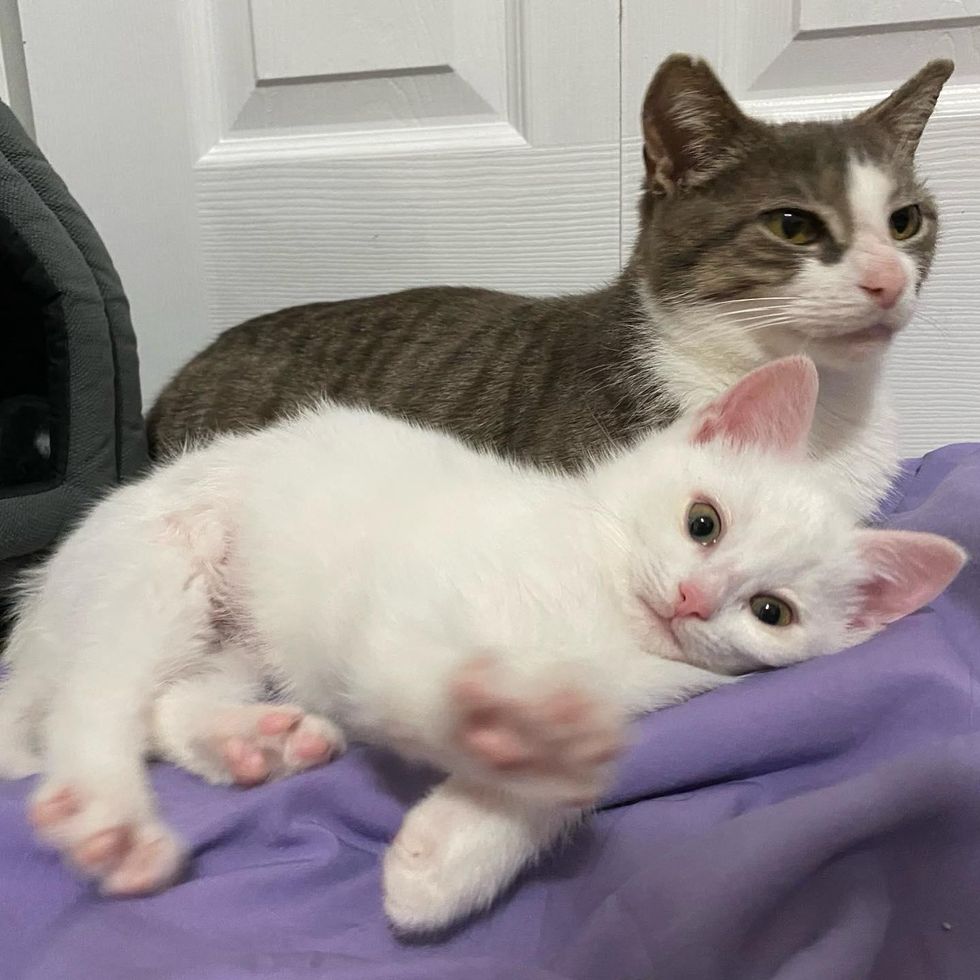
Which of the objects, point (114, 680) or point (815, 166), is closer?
point (114, 680)

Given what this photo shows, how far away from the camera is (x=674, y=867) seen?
2.06 ft

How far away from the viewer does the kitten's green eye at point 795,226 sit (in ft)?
3.85

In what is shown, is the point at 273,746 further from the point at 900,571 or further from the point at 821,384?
the point at 821,384

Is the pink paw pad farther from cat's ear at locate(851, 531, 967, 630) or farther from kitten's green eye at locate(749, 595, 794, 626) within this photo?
cat's ear at locate(851, 531, 967, 630)

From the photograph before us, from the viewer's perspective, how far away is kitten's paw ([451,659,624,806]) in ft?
1.82

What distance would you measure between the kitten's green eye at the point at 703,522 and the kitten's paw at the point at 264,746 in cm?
40

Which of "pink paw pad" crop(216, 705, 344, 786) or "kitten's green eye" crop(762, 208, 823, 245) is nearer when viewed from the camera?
"pink paw pad" crop(216, 705, 344, 786)

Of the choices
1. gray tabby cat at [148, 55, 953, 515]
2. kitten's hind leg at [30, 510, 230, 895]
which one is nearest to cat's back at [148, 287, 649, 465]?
gray tabby cat at [148, 55, 953, 515]

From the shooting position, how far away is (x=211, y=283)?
6.23ft

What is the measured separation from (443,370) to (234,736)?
2.67ft

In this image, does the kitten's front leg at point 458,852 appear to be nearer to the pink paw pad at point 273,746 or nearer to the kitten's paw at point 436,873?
the kitten's paw at point 436,873

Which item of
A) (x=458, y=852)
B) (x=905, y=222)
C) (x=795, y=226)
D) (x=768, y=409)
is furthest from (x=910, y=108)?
(x=458, y=852)

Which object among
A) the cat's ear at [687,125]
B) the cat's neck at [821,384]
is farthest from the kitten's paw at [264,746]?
the cat's ear at [687,125]

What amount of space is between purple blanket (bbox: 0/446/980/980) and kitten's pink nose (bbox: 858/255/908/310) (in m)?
0.41
